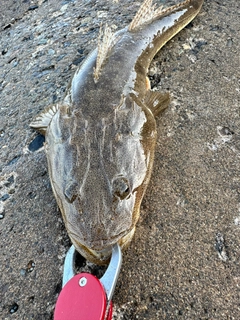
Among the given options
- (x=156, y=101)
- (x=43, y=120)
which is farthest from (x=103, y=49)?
(x=43, y=120)

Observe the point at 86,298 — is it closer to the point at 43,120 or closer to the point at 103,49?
the point at 43,120

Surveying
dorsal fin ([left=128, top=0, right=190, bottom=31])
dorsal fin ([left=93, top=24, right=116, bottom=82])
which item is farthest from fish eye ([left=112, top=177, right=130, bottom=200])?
dorsal fin ([left=128, top=0, right=190, bottom=31])

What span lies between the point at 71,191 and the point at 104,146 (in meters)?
0.42

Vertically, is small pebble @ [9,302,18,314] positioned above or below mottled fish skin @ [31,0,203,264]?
below

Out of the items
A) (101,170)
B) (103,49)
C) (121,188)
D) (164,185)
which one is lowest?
(164,185)

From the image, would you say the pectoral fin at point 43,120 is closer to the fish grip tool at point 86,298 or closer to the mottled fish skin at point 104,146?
the mottled fish skin at point 104,146

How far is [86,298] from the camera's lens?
6.25 feet

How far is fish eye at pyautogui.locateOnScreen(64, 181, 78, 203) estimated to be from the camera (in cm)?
226

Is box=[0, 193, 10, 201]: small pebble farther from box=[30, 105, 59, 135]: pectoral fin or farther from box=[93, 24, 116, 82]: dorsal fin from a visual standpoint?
box=[93, 24, 116, 82]: dorsal fin

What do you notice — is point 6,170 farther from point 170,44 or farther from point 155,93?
point 170,44

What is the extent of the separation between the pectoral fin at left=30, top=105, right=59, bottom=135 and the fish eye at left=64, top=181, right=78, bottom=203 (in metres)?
1.01

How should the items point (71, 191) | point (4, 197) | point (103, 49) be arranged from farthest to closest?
point (103, 49) < point (4, 197) < point (71, 191)

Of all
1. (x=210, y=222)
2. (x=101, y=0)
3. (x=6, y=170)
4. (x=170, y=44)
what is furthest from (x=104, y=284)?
(x=101, y=0)

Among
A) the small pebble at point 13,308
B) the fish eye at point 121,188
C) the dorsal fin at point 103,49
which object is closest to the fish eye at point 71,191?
the fish eye at point 121,188
